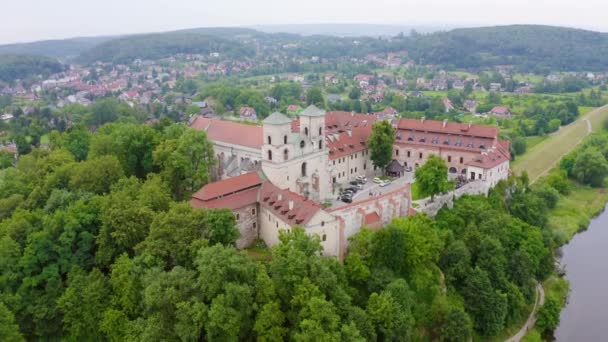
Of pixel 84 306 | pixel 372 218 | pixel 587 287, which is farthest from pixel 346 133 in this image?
pixel 84 306

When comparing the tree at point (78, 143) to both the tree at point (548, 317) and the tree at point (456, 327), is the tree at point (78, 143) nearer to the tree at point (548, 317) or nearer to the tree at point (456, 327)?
the tree at point (456, 327)

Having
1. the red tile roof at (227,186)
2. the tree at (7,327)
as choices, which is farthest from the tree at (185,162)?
the tree at (7,327)

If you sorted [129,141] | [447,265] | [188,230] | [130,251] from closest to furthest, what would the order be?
[188,230] → [130,251] → [447,265] → [129,141]

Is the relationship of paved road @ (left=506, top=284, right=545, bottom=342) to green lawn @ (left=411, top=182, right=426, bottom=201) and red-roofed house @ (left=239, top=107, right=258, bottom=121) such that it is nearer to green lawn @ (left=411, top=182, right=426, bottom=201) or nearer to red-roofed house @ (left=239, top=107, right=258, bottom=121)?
green lawn @ (left=411, top=182, right=426, bottom=201)

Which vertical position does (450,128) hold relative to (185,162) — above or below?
below

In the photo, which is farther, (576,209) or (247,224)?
(576,209)

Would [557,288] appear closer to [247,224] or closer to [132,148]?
[247,224]

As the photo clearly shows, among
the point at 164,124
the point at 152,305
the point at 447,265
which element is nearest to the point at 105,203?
the point at 152,305

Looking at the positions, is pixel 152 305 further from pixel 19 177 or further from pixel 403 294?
pixel 19 177
